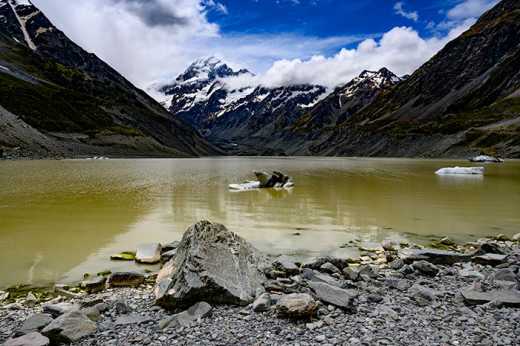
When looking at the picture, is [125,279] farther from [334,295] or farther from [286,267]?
[334,295]

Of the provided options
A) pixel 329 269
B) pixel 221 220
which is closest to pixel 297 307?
pixel 329 269

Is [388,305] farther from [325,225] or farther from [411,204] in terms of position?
[411,204]

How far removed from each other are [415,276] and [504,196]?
94.9ft

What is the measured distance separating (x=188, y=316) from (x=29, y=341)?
3099 millimetres

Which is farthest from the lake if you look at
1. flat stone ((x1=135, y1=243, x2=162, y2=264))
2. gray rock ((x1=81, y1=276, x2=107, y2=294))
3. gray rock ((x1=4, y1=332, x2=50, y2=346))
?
gray rock ((x1=4, y1=332, x2=50, y2=346))

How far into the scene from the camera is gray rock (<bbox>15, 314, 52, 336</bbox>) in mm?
7852

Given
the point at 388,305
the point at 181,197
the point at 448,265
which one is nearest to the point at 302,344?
the point at 388,305

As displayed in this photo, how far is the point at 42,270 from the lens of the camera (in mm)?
12875

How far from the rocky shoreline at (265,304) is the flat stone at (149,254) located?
150 centimetres

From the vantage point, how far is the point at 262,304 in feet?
30.1

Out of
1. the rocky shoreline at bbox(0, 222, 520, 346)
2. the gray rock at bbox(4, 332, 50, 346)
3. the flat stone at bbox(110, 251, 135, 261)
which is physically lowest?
the flat stone at bbox(110, 251, 135, 261)

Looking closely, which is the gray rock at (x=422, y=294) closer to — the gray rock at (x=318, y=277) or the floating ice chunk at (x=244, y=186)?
the gray rock at (x=318, y=277)

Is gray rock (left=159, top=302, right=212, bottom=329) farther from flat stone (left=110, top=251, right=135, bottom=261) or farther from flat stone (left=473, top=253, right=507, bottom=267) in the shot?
flat stone (left=473, top=253, right=507, bottom=267)

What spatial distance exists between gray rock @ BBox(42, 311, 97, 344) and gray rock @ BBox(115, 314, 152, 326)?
1.92ft
